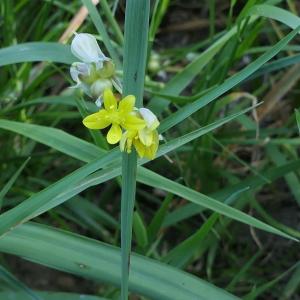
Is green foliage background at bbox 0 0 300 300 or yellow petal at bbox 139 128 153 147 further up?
green foliage background at bbox 0 0 300 300

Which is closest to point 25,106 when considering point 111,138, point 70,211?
point 70,211

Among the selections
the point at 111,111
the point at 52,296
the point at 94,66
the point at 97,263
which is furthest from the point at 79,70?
the point at 52,296

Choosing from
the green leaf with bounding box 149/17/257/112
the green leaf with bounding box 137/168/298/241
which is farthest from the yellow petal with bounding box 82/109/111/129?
the green leaf with bounding box 149/17/257/112

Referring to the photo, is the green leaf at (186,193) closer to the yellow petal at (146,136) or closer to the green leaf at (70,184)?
the green leaf at (70,184)

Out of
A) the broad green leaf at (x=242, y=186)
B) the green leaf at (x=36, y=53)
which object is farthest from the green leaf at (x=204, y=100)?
the broad green leaf at (x=242, y=186)

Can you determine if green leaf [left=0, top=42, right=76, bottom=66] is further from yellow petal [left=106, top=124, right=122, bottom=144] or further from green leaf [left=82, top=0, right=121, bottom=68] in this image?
yellow petal [left=106, top=124, right=122, bottom=144]

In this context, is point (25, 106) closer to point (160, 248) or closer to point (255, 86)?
point (160, 248)

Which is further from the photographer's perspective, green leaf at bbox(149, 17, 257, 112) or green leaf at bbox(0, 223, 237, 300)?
green leaf at bbox(149, 17, 257, 112)
